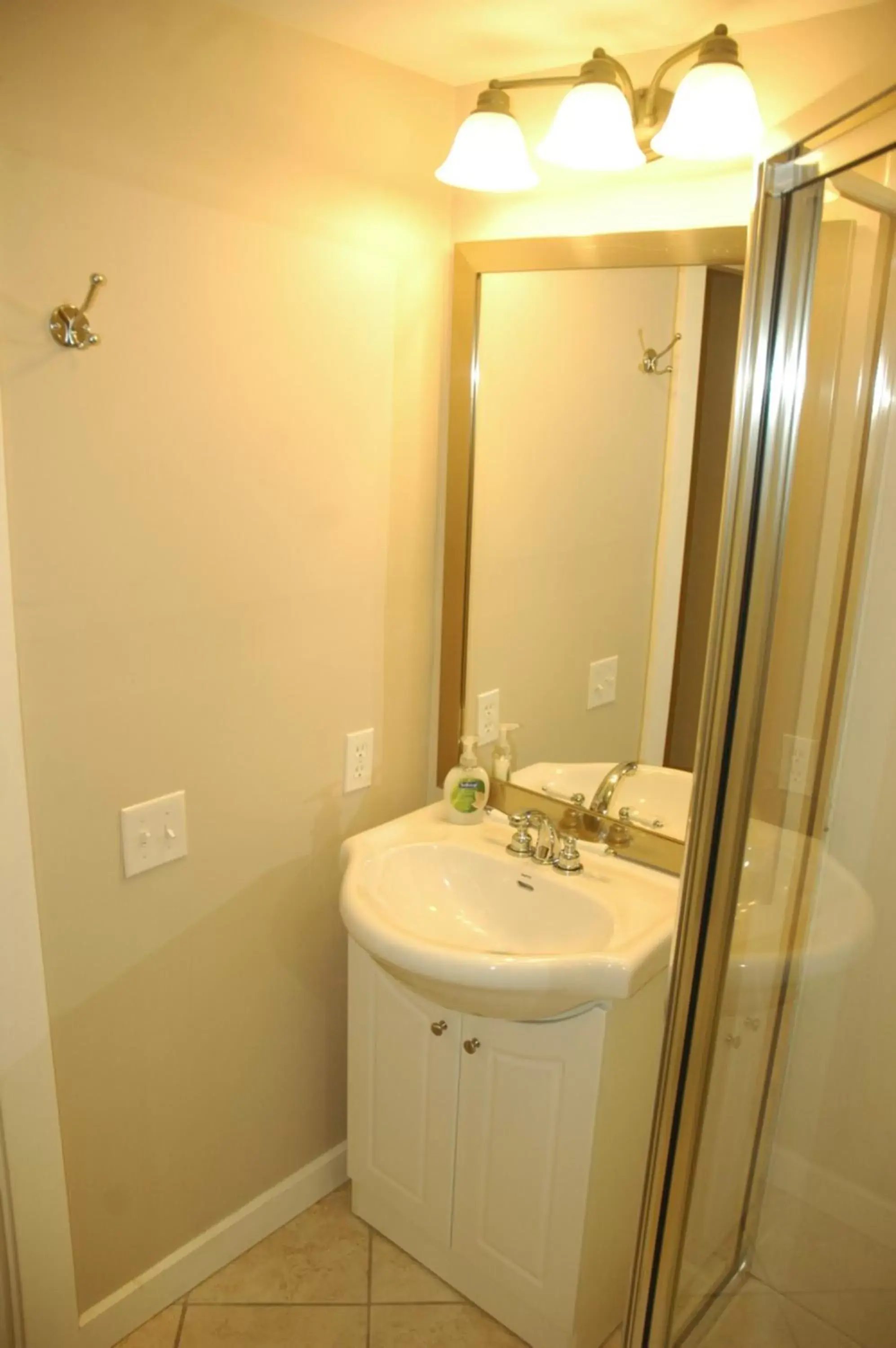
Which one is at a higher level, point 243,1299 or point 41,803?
point 41,803

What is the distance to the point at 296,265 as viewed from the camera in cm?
165

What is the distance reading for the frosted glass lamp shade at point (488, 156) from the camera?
64.0 inches

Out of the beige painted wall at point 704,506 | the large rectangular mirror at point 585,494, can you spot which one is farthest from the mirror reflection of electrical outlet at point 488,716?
the beige painted wall at point 704,506

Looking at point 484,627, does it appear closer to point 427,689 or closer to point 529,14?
point 427,689

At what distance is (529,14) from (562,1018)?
1576mm

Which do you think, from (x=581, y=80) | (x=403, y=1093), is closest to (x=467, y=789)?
(x=403, y=1093)

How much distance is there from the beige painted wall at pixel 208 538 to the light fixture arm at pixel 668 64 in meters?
0.44

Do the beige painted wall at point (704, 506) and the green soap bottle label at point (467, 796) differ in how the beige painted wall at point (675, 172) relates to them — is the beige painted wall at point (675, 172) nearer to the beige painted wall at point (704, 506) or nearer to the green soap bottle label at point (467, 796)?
the beige painted wall at point (704, 506)

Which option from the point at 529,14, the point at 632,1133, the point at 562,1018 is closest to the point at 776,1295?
the point at 632,1133

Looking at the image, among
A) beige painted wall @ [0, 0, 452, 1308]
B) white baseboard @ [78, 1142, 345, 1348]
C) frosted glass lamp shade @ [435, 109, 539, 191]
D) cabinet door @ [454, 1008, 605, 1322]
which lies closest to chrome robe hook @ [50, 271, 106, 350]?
beige painted wall @ [0, 0, 452, 1308]

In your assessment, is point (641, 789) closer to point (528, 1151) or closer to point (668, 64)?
point (528, 1151)

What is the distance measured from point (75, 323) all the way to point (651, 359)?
3.13ft

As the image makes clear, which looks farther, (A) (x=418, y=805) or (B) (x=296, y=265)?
(A) (x=418, y=805)

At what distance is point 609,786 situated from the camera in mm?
1873
